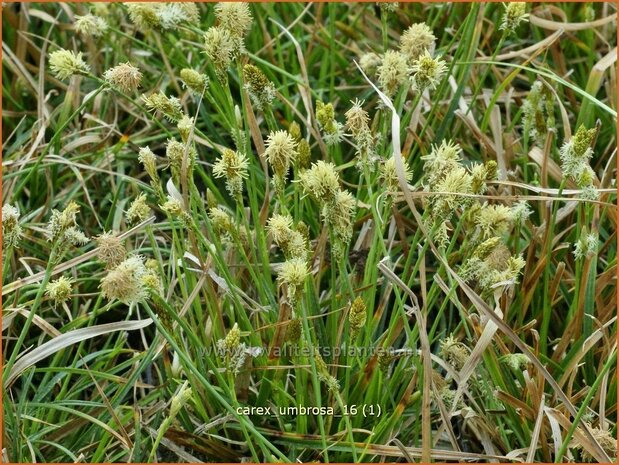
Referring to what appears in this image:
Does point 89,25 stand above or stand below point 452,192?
above

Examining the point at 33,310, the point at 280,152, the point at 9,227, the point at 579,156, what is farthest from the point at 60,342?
the point at 579,156

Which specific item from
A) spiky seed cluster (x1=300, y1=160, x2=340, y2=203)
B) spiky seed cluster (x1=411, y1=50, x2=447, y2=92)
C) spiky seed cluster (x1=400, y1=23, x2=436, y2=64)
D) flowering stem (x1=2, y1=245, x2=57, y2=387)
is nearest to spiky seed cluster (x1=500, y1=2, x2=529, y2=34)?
spiky seed cluster (x1=400, y1=23, x2=436, y2=64)

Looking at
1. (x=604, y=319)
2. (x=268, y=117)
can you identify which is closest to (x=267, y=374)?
(x=268, y=117)

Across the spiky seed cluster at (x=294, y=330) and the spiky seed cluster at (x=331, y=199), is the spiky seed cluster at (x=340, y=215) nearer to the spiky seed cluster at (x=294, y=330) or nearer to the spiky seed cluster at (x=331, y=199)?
the spiky seed cluster at (x=331, y=199)

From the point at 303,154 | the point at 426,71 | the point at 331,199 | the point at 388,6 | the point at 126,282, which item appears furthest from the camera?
the point at 388,6

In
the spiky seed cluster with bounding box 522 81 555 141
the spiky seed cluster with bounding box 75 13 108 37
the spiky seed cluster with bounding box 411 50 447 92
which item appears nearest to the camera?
the spiky seed cluster with bounding box 411 50 447 92

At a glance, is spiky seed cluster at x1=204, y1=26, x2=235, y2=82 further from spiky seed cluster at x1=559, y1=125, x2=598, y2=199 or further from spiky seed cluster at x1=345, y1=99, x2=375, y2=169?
spiky seed cluster at x1=559, y1=125, x2=598, y2=199

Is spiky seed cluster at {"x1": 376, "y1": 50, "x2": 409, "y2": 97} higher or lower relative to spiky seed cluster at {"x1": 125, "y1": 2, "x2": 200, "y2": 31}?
lower

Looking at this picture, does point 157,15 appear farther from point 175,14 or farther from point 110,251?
point 110,251
